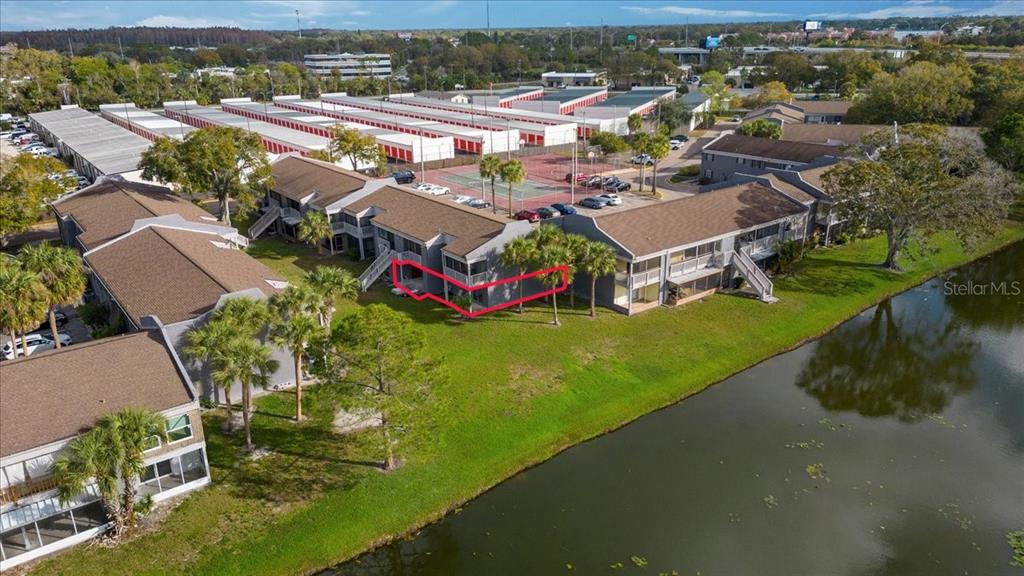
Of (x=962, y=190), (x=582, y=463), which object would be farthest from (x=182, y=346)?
(x=962, y=190)

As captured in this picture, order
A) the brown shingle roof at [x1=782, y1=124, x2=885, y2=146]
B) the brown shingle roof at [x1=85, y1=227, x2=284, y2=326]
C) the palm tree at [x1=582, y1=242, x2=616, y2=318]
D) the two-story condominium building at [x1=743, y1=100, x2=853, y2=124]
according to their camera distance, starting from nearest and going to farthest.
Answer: the brown shingle roof at [x1=85, y1=227, x2=284, y2=326], the palm tree at [x1=582, y1=242, x2=616, y2=318], the brown shingle roof at [x1=782, y1=124, x2=885, y2=146], the two-story condominium building at [x1=743, y1=100, x2=853, y2=124]

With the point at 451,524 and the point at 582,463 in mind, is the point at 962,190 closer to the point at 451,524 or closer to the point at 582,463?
the point at 582,463

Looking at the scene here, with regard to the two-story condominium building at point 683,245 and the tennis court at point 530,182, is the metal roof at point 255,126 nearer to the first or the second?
the tennis court at point 530,182

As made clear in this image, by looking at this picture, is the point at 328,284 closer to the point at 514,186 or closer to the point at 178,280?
the point at 178,280

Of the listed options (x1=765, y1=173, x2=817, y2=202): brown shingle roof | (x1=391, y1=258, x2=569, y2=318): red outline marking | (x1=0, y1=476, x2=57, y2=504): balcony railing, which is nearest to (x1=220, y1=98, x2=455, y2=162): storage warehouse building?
(x1=391, y1=258, x2=569, y2=318): red outline marking

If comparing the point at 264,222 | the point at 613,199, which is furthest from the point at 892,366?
the point at 264,222

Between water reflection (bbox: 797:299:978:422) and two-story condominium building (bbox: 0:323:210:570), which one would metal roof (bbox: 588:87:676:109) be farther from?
two-story condominium building (bbox: 0:323:210:570)
